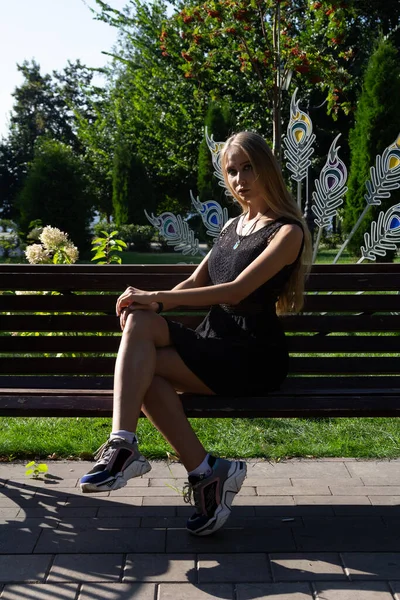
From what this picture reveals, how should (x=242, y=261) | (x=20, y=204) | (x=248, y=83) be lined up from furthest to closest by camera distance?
(x=248, y=83), (x=20, y=204), (x=242, y=261)

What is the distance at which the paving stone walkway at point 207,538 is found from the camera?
2682 millimetres

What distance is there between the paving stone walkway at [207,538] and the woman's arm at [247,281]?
0.94 metres

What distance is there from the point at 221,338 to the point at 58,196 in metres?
15.3

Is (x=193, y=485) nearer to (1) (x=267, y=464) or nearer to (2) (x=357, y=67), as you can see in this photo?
(1) (x=267, y=464)

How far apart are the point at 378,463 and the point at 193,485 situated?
135 centimetres

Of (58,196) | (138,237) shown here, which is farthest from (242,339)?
(138,237)

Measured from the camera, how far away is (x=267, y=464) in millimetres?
3996

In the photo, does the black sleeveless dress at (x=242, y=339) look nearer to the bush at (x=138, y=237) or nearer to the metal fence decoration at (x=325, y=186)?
the metal fence decoration at (x=325, y=186)

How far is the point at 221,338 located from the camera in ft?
10.6

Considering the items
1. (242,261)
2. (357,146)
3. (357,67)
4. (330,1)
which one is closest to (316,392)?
(242,261)

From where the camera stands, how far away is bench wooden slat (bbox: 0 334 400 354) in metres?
3.74

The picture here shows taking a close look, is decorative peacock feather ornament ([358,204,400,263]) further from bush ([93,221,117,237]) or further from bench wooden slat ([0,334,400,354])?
bush ([93,221,117,237])

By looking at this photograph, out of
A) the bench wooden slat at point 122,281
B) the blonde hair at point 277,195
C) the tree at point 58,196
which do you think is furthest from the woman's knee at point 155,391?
the tree at point 58,196

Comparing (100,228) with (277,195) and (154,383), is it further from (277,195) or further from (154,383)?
(154,383)
